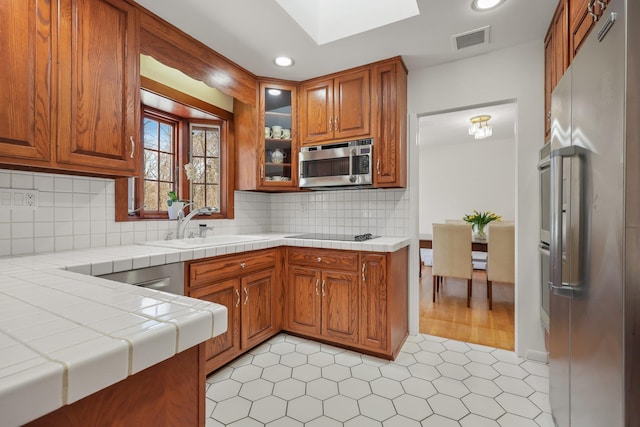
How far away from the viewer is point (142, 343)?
484 millimetres

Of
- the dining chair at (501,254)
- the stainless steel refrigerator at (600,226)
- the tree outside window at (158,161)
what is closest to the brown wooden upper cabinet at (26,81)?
the tree outside window at (158,161)

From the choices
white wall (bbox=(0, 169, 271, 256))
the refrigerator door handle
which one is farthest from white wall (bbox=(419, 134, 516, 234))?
white wall (bbox=(0, 169, 271, 256))

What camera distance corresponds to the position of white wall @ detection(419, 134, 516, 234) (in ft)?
19.0

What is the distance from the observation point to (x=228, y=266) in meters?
2.06

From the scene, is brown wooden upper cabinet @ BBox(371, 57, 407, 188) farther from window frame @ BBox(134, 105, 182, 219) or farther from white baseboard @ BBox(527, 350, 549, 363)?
window frame @ BBox(134, 105, 182, 219)

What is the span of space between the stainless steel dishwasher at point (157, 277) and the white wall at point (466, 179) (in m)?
5.70

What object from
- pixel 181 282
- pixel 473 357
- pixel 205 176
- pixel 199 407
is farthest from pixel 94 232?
pixel 473 357

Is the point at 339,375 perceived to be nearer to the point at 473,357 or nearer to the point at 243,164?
the point at 473,357

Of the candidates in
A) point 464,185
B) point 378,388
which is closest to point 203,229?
point 378,388

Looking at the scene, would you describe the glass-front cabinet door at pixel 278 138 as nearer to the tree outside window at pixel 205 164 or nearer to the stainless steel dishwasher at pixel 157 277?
the tree outside window at pixel 205 164

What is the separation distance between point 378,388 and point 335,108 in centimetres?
218

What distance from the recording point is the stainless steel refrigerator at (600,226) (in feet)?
2.61

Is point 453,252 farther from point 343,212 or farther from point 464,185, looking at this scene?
point 464,185

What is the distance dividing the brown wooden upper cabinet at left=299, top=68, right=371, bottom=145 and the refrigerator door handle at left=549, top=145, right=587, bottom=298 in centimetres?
154
